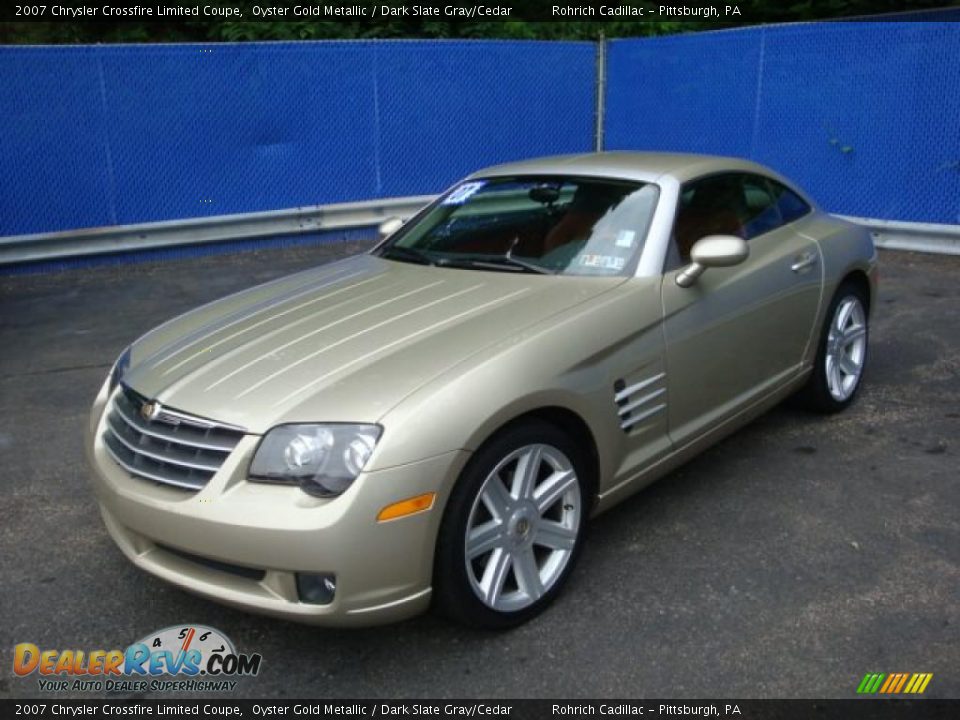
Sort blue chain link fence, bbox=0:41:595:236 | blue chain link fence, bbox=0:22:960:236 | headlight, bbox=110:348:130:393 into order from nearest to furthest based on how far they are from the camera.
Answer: headlight, bbox=110:348:130:393 → blue chain link fence, bbox=0:22:960:236 → blue chain link fence, bbox=0:41:595:236

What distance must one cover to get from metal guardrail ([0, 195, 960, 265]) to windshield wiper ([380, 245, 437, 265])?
581 cm

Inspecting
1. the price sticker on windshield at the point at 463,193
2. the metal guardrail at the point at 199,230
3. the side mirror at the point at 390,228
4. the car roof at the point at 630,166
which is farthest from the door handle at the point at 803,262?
the metal guardrail at the point at 199,230

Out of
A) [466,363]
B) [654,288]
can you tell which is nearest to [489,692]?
[466,363]

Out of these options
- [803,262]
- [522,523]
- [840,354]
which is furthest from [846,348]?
[522,523]

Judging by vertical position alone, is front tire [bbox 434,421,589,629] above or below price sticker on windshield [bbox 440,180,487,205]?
below

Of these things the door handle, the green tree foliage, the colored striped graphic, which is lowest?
the colored striped graphic

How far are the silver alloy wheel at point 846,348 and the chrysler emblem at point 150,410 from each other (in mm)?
3372

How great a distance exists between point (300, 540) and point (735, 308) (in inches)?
88.0

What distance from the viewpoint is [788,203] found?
186 inches

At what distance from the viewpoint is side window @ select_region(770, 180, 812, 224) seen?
183 inches

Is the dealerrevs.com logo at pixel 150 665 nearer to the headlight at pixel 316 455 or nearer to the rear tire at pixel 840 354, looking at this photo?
the headlight at pixel 316 455

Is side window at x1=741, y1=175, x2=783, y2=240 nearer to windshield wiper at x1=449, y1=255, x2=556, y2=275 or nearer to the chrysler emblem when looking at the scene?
windshield wiper at x1=449, y1=255, x2=556, y2=275
